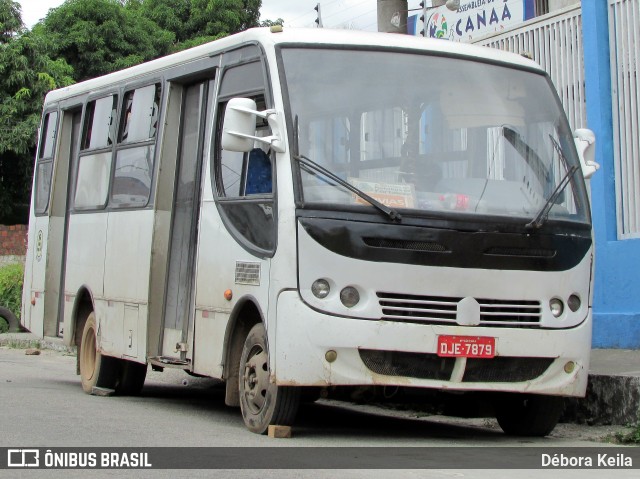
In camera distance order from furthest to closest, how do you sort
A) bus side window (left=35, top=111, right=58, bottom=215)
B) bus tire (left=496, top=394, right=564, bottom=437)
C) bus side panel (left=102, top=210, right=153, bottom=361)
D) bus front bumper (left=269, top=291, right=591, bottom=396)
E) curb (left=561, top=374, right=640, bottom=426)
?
1. bus side window (left=35, top=111, right=58, bottom=215)
2. bus side panel (left=102, top=210, right=153, bottom=361)
3. curb (left=561, top=374, right=640, bottom=426)
4. bus tire (left=496, top=394, right=564, bottom=437)
5. bus front bumper (left=269, top=291, right=591, bottom=396)

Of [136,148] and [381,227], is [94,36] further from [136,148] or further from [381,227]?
[381,227]

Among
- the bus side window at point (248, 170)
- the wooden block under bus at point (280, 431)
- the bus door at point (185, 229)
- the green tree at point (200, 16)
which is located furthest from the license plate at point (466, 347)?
the green tree at point (200, 16)

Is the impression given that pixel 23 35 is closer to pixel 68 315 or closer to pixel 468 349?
pixel 68 315

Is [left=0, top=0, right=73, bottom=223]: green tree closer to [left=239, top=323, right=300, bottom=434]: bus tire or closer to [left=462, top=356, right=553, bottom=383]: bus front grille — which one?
[left=239, top=323, right=300, bottom=434]: bus tire

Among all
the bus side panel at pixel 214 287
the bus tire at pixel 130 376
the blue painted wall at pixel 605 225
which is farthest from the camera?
the blue painted wall at pixel 605 225

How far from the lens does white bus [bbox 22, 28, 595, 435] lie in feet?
26.2

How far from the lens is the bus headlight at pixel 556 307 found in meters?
8.55

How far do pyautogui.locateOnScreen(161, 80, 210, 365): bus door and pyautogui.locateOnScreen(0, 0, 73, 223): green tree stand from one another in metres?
22.1

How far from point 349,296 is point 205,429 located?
1.71 m

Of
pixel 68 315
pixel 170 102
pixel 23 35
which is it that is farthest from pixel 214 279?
pixel 23 35

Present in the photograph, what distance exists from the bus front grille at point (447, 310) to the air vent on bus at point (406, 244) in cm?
31

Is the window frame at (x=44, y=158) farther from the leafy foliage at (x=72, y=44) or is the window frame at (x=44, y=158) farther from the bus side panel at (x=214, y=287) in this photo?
the leafy foliage at (x=72, y=44)

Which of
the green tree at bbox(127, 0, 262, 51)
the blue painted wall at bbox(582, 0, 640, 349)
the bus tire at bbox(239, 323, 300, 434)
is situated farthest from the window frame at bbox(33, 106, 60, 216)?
the green tree at bbox(127, 0, 262, 51)

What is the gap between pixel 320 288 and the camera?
795 cm
